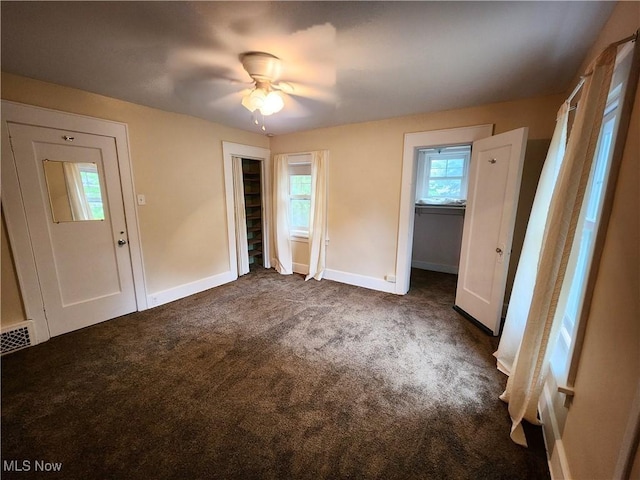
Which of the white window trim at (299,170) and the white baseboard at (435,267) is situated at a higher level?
the white window trim at (299,170)

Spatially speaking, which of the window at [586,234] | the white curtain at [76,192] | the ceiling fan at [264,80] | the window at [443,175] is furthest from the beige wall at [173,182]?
the window at [586,234]

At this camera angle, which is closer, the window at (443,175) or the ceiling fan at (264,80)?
the ceiling fan at (264,80)

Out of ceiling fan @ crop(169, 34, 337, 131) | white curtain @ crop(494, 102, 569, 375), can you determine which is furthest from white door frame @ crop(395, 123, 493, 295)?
ceiling fan @ crop(169, 34, 337, 131)

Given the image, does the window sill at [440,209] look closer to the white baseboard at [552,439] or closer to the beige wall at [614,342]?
the white baseboard at [552,439]

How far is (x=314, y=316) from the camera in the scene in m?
2.87

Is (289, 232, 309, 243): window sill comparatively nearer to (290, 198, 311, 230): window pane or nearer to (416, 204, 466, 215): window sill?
(290, 198, 311, 230): window pane

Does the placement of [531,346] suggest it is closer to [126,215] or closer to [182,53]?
[182,53]

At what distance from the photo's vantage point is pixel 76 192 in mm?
2455

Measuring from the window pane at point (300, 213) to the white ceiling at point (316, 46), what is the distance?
74.8 inches

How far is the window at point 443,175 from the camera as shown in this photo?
416cm

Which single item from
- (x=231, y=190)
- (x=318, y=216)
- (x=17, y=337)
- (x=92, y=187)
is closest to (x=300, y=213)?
(x=318, y=216)

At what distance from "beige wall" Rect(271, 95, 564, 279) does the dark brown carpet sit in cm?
109

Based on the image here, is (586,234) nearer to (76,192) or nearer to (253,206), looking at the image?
(76,192)

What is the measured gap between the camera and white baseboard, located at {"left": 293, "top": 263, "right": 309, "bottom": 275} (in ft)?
14.3
